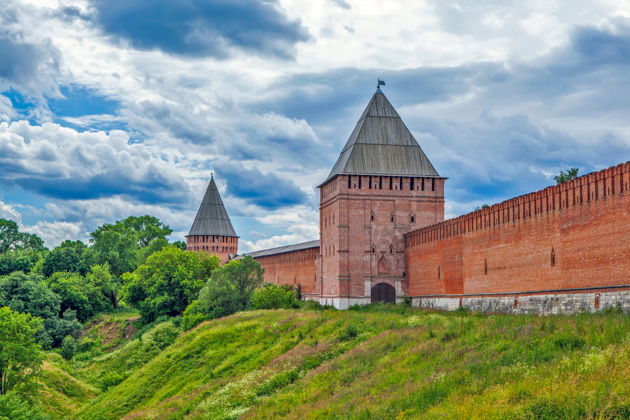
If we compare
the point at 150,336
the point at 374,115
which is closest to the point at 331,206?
the point at 374,115

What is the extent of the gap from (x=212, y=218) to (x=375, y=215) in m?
47.3

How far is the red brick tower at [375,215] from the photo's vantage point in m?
41.0

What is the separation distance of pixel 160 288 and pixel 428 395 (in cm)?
4077

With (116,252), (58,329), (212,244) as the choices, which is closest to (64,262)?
(116,252)

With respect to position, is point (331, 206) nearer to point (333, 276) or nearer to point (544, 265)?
point (333, 276)

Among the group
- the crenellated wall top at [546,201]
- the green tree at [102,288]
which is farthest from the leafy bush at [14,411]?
the green tree at [102,288]

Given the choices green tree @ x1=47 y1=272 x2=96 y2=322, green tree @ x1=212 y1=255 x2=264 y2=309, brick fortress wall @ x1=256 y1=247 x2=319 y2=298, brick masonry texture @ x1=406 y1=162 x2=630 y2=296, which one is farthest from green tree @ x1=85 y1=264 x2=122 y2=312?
brick masonry texture @ x1=406 y1=162 x2=630 y2=296

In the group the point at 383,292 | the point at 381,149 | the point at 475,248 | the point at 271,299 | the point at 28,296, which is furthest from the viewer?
the point at 28,296

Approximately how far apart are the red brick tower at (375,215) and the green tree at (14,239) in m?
63.5

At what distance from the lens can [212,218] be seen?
86062mm

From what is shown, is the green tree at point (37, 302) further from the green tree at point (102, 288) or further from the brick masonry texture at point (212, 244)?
the brick masonry texture at point (212, 244)

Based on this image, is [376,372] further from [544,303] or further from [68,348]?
[68,348]

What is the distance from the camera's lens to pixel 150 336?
43.4 meters

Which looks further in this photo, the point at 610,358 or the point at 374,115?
the point at 374,115
